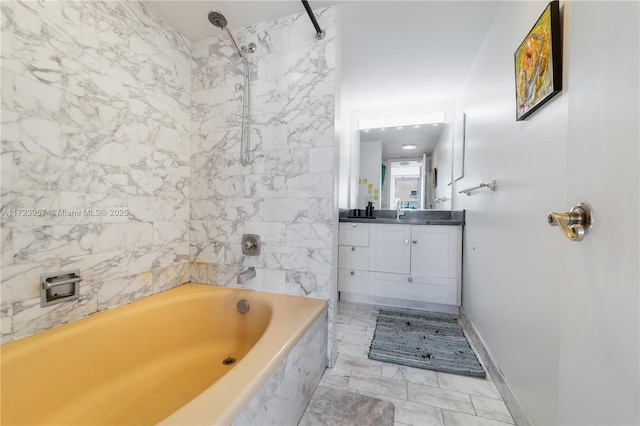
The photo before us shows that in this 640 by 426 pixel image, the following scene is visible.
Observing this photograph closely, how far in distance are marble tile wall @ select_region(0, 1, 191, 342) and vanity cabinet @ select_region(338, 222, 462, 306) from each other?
61.4 inches

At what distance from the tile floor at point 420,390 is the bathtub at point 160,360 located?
0.27 m

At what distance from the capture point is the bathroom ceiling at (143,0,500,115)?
1.53 m

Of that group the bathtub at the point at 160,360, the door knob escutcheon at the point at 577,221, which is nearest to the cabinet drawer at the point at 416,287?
the bathtub at the point at 160,360

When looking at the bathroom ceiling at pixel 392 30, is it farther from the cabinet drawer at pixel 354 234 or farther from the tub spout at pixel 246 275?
the tub spout at pixel 246 275

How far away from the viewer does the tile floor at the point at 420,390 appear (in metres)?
1.20

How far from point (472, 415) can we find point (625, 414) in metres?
1.00

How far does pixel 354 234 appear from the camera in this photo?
2.53 meters

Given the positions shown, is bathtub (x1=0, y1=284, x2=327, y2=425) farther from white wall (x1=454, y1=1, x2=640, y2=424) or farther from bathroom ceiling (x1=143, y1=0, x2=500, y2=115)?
bathroom ceiling (x1=143, y1=0, x2=500, y2=115)

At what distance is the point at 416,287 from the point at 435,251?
1.29 ft

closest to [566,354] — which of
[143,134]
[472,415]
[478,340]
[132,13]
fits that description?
[472,415]

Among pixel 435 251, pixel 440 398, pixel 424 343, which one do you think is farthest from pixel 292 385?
pixel 435 251

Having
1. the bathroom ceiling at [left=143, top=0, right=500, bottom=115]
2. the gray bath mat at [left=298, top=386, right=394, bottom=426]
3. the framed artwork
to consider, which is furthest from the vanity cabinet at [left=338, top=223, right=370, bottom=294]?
the framed artwork

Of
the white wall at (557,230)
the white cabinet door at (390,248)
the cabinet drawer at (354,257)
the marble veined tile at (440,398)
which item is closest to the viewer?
the white wall at (557,230)

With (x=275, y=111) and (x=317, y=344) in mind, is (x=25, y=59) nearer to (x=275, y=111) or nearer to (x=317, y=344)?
(x=275, y=111)
